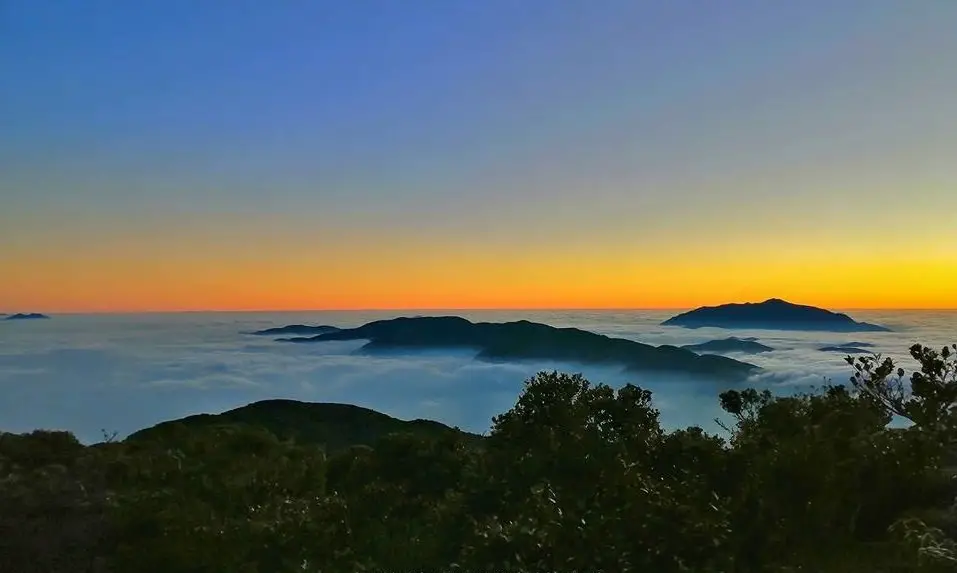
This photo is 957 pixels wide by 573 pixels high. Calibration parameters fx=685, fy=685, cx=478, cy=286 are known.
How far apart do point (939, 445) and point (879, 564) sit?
3008mm

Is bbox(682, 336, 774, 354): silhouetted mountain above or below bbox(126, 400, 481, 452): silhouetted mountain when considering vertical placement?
above

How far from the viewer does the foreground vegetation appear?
6.75m

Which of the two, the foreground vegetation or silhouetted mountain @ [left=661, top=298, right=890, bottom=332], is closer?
the foreground vegetation

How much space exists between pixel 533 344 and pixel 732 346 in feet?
50.3

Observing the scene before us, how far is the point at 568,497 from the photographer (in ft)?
26.5

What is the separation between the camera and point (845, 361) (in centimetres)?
1187

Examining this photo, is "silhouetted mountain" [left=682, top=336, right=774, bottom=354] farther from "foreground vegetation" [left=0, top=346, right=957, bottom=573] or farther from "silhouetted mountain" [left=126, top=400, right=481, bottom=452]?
"foreground vegetation" [left=0, top=346, right=957, bottom=573]

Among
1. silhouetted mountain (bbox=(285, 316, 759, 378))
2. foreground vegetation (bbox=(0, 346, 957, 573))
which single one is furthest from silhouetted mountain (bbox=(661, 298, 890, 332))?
foreground vegetation (bbox=(0, 346, 957, 573))

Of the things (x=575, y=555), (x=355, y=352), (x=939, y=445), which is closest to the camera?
(x=575, y=555)

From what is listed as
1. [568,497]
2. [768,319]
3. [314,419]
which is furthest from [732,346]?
[314,419]

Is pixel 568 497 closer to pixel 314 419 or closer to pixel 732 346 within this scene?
pixel 732 346

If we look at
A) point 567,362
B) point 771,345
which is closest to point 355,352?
point 567,362

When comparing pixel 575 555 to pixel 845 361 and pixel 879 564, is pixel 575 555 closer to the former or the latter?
pixel 879 564

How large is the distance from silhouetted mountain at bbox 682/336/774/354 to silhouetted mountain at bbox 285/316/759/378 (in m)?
2.38
